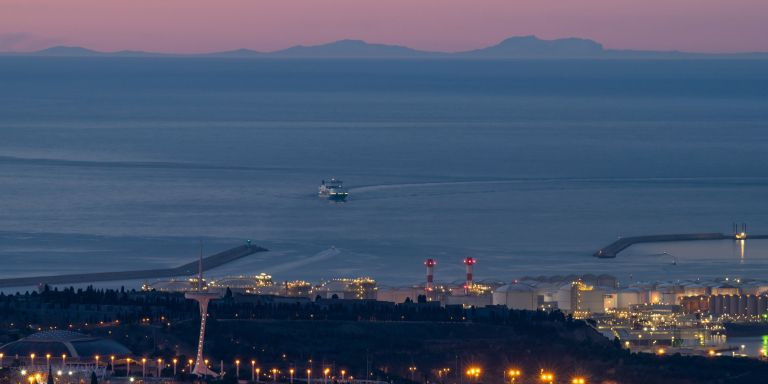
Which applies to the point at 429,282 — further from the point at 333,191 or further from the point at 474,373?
the point at 333,191

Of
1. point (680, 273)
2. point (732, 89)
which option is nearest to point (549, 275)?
point (680, 273)

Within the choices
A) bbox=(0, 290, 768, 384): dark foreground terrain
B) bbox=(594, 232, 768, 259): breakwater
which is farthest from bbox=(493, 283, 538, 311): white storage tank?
bbox=(594, 232, 768, 259): breakwater

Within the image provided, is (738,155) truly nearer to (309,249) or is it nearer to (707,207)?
(707,207)

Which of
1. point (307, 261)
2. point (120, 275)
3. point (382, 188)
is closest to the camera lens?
point (120, 275)

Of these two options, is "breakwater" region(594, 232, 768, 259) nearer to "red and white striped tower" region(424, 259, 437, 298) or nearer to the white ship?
"red and white striped tower" region(424, 259, 437, 298)

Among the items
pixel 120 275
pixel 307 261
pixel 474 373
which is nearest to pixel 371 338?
pixel 474 373

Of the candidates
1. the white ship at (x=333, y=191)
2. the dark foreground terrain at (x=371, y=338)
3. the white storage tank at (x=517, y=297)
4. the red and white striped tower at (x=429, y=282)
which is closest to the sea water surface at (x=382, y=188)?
the white ship at (x=333, y=191)
